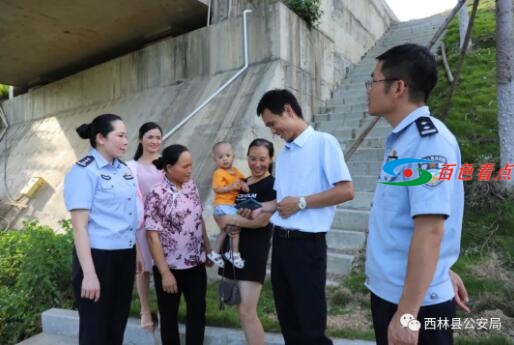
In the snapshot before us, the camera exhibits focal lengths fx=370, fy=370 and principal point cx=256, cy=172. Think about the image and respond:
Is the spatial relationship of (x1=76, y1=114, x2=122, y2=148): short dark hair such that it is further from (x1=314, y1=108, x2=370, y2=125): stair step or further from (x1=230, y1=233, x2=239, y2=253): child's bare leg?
(x1=314, y1=108, x2=370, y2=125): stair step

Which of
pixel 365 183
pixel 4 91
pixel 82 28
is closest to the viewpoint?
pixel 365 183

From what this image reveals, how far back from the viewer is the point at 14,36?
810 cm

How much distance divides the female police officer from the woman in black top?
26.2 inches

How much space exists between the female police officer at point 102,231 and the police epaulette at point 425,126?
70.9 inches

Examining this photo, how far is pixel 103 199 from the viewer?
2301mm

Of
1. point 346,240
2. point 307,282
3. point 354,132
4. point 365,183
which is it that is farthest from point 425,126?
point 354,132

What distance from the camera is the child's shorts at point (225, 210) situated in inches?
102

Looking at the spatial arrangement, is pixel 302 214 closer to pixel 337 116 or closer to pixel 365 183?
pixel 365 183

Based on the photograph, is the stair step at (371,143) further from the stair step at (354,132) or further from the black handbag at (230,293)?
the black handbag at (230,293)

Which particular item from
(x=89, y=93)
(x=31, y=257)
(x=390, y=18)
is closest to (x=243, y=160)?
(x=31, y=257)

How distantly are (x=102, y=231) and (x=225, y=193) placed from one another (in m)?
0.89

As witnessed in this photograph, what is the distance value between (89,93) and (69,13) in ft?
8.58

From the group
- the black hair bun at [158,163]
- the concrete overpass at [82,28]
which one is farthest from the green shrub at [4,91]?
the black hair bun at [158,163]

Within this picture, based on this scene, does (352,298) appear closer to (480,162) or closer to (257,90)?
(480,162)
